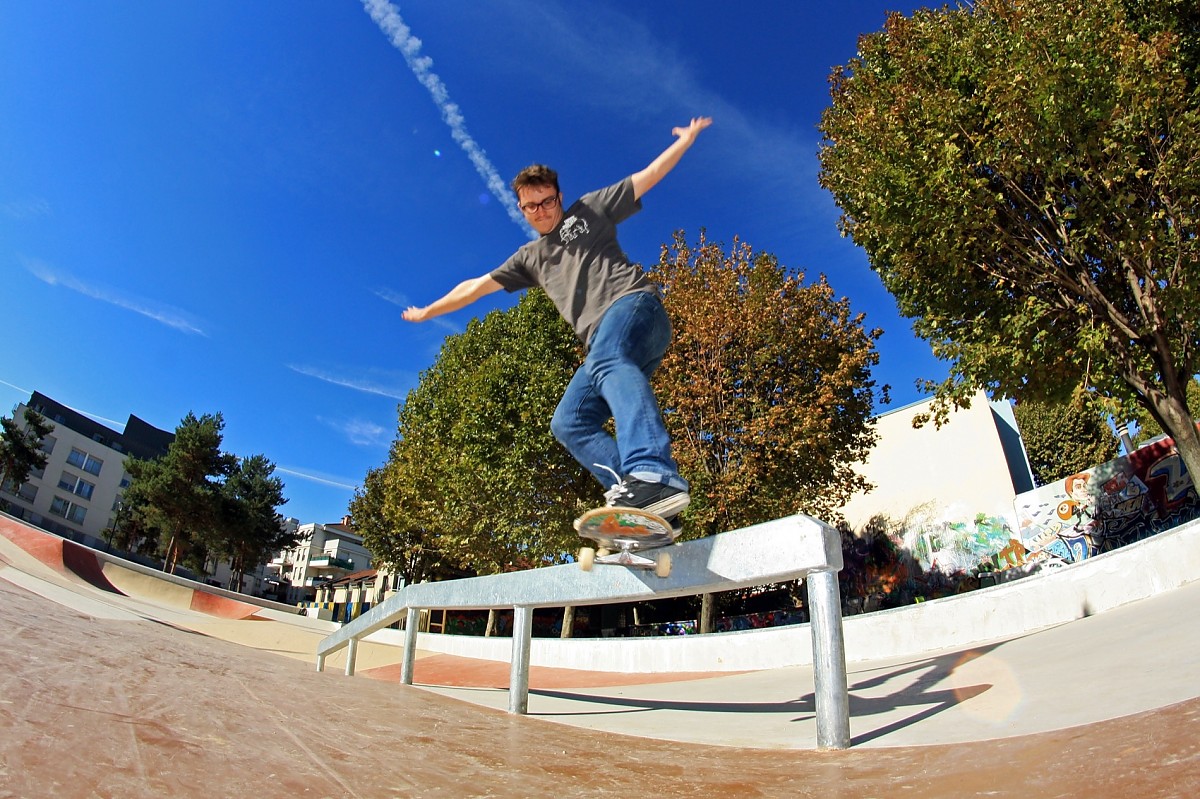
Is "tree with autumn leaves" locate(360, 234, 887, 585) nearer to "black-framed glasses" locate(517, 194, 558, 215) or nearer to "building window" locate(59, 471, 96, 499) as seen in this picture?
"black-framed glasses" locate(517, 194, 558, 215)

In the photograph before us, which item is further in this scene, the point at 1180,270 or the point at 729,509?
the point at 729,509

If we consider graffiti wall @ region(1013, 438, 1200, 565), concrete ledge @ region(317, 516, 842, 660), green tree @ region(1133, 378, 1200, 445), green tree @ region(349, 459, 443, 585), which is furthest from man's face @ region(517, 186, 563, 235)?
green tree @ region(1133, 378, 1200, 445)

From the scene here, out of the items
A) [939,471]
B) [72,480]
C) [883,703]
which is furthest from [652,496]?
[72,480]

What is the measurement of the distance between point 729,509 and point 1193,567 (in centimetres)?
780

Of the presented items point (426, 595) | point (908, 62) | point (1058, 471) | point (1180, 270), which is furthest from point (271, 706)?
point (1058, 471)

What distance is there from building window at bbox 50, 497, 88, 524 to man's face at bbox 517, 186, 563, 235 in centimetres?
7948

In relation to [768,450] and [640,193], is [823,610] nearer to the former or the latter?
[640,193]

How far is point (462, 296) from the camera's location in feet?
11.9

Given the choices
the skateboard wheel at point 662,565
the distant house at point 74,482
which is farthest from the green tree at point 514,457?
the distant house at point 74,482

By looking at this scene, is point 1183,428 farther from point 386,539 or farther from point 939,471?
point 386,539

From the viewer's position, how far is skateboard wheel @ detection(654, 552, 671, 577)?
2277 mm

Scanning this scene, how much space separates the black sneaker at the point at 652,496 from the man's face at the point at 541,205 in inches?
63.0

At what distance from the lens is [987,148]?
9945 mm

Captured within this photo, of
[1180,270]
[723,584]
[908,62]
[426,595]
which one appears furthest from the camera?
[908,62]
